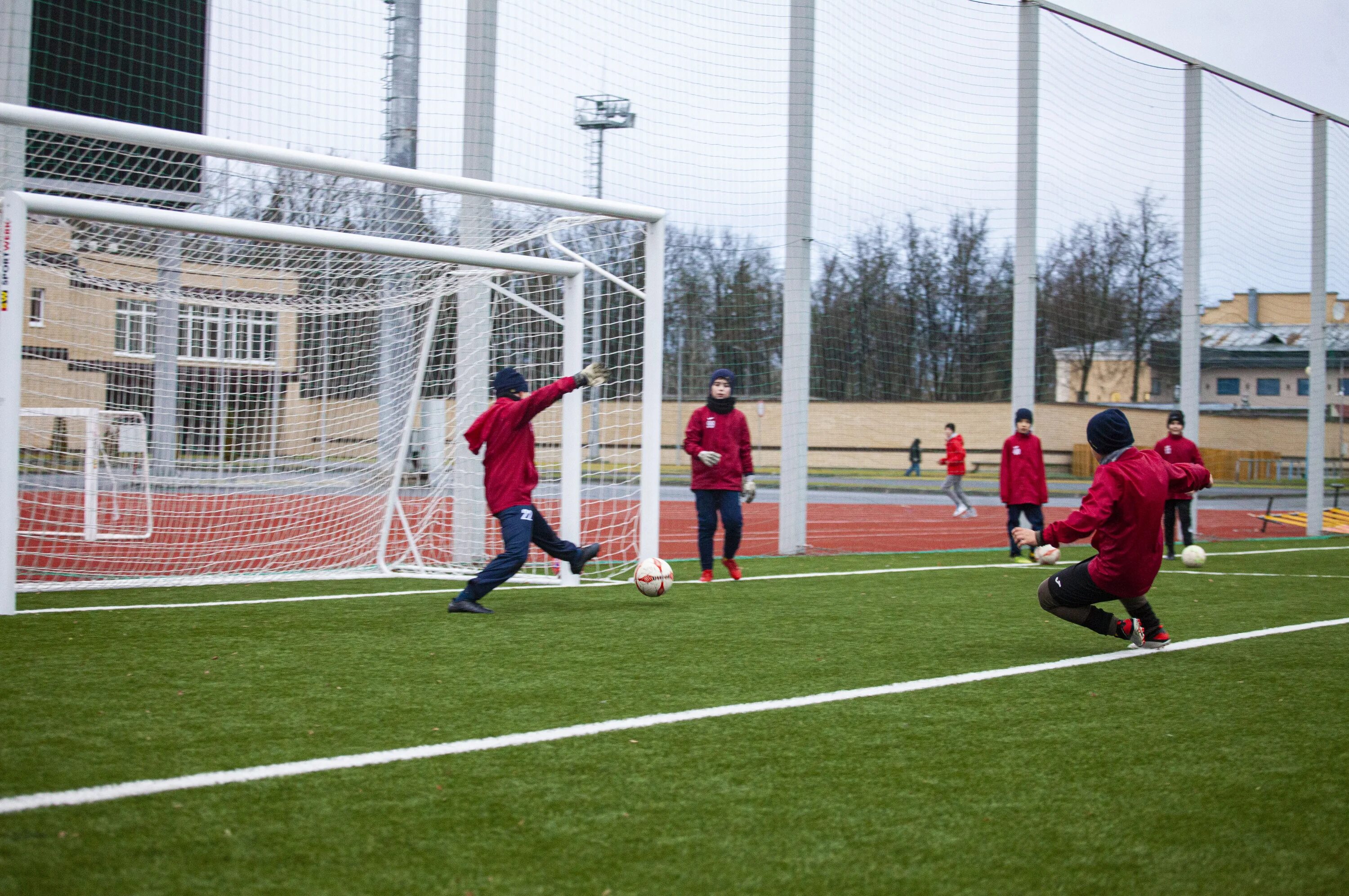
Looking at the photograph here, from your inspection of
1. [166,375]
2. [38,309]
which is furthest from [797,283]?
[38,309]

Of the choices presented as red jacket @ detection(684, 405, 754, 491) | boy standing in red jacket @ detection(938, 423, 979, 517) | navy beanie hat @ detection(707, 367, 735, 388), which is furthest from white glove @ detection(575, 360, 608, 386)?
boy standing in red jacket @ detection(938, 423, 979, 517)

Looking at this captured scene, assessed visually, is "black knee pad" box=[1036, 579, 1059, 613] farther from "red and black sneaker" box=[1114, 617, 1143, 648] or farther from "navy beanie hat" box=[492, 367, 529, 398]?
"navy beanie hat" box=[492, 367, 529, 398]

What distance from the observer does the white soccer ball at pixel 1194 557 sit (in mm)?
11180

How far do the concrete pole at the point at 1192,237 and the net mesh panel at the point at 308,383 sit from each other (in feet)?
33.9

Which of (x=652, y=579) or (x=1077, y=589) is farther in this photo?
(x=652, y=579)

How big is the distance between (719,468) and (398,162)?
455cm

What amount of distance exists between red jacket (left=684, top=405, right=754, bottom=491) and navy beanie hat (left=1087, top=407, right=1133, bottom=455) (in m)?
3.96

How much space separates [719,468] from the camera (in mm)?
9695

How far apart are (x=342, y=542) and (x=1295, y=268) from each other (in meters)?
17.7

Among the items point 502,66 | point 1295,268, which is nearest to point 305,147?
point 502,66

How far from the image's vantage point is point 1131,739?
4.32m

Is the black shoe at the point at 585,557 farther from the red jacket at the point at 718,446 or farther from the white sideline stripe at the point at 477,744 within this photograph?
the white sideline stripe at the point at 477,744

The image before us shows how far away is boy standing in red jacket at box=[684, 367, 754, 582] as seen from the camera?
9734mm

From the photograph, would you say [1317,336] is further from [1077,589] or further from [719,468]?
[1077,589]
